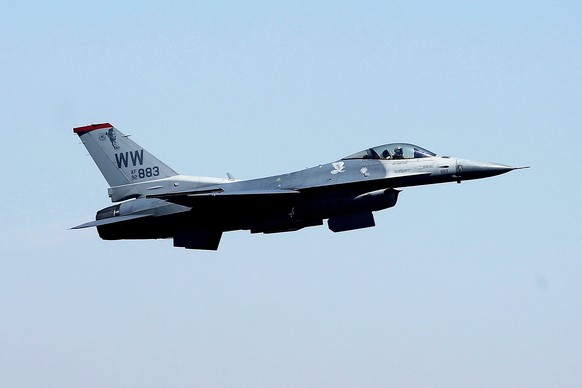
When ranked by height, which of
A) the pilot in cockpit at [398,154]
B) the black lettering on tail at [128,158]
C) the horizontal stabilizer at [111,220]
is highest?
the black lettering on tail at [128,158]

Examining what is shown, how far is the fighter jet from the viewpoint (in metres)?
33.0

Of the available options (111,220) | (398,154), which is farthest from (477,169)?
Result: (111,220)

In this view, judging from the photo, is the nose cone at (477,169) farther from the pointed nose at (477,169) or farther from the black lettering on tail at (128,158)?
the black lettering on tail at (128,158)

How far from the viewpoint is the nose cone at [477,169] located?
32.7 metres

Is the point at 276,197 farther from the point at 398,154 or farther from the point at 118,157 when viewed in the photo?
the point at 118,157

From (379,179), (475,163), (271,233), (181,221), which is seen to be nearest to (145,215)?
(181,221)

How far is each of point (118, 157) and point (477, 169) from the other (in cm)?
1135

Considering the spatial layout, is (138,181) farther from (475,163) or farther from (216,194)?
(475,163)

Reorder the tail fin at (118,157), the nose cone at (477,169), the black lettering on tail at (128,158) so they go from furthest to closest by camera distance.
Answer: the black lettering on tail at (128,158) → the tail fin at (118,157) → the nose cone at (477,169)

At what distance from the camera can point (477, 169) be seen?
32.7m

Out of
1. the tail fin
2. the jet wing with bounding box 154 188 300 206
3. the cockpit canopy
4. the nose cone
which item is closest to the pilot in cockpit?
the cockpit canopy

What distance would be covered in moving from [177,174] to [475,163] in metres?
9.41

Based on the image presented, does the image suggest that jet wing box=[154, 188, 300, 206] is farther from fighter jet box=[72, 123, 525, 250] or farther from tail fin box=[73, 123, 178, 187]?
tail fin box=[73, 123, 178, 187]

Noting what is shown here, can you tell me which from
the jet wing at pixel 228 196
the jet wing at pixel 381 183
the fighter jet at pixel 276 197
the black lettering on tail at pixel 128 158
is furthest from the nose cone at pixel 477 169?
the black lettering on tail at pixel 128 158
